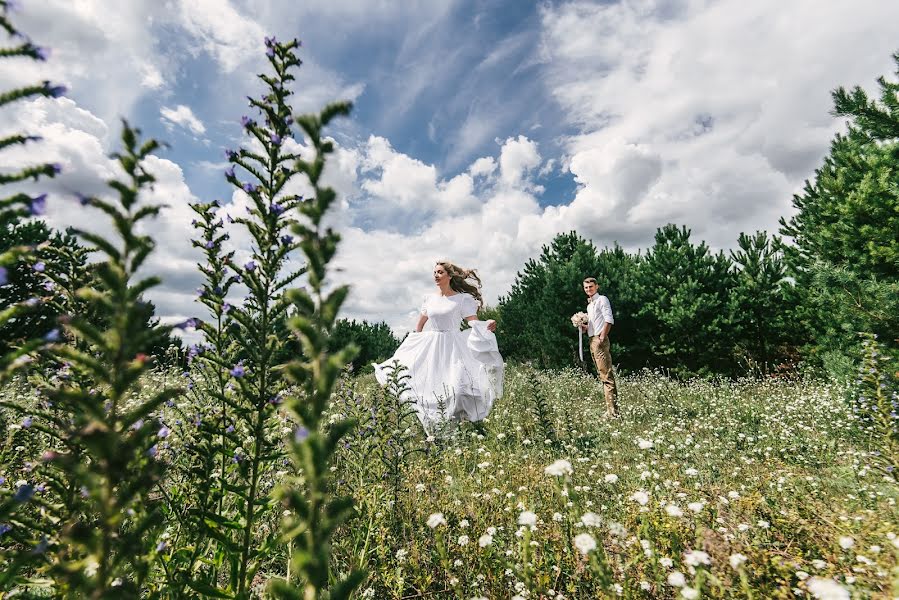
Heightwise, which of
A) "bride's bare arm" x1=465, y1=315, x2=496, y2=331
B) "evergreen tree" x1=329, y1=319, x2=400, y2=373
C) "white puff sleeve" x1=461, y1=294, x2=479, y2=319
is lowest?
"bride's bare arm" x1=465, y1=315, x2=496, y2=331

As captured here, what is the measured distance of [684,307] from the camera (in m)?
15.7

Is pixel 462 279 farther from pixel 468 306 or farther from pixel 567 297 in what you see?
pixel 567 297

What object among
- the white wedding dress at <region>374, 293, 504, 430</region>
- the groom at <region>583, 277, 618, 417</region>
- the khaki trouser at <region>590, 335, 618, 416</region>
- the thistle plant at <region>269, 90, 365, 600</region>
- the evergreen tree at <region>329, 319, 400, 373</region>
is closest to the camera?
the thistle plant at <region>269, 90, 365, 600</region>

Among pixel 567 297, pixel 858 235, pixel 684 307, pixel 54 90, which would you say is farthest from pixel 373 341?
pixel 54 90

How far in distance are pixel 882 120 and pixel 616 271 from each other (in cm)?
1290

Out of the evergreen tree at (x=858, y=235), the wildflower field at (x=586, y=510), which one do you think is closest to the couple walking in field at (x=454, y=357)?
the wildflower field at (x=586, y=510)

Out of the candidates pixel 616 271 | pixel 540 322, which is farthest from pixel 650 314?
pixel 540 322

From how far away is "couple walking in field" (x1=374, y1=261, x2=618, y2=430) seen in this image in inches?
317

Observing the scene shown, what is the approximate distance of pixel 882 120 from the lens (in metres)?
5.60

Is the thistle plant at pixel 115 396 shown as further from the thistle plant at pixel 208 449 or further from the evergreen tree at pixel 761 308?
the evergreen tree at pixel 761 308

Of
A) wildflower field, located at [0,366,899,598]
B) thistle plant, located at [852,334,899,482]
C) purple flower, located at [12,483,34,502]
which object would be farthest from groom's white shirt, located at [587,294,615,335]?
purple flower, located at [12,483,34,502]

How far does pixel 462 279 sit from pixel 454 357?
177cm

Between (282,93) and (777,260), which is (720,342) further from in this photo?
(282,93)

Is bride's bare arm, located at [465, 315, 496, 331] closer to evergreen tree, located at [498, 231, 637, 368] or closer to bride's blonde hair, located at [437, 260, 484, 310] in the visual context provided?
bride's blonde hair, located at [437, 260, 484, 310]
